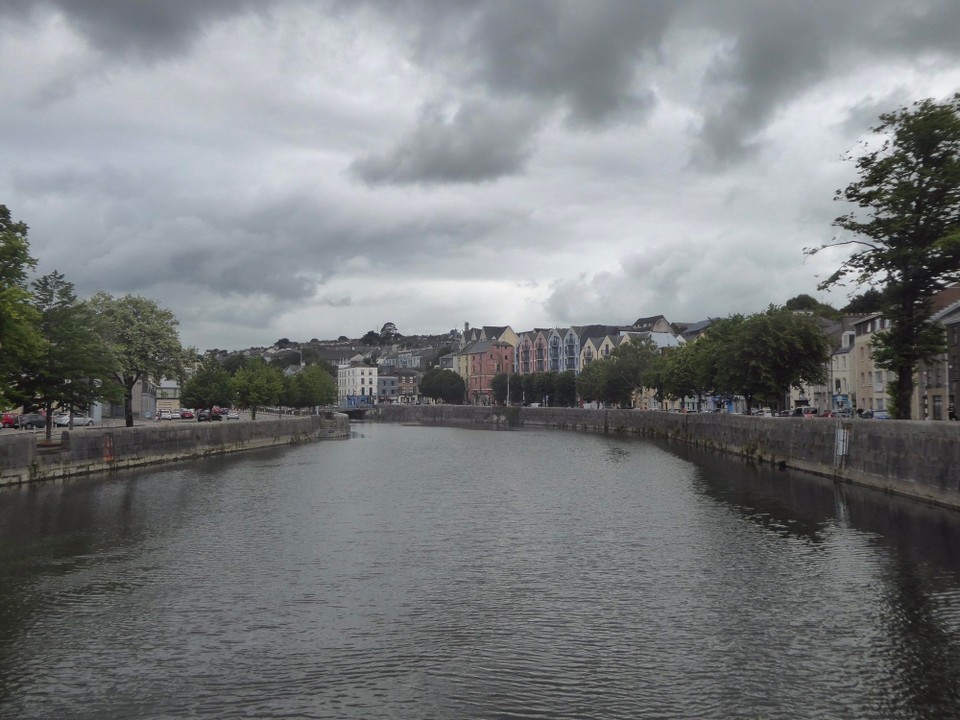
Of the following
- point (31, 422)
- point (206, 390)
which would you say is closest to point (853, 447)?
point (31, 422)

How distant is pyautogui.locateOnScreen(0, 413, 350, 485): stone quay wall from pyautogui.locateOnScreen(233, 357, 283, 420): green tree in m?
20.9

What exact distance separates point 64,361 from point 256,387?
197 ft

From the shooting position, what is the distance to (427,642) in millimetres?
17359

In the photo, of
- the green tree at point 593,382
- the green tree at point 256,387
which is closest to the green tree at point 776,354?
the green tree at point 256,387

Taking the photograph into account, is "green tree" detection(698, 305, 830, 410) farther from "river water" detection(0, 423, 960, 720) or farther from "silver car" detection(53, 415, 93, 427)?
"silver car" detection(53, 415, 93, 427)

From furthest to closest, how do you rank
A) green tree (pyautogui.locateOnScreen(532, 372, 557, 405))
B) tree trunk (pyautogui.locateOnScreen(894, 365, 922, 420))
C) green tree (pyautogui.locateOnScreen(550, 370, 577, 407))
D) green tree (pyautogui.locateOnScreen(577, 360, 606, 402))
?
green tree (pyautogui.locateOnScreen(532, 372, 557, 405))
green tree (pyautogui.locateOnScreen(550, 370, 577, 407))
green tree (pyautogui.locateOnScreen(577, 360, 606, 402))
tree trunk (pyautogui.locateOnScreen(894, 365, 922, 420))

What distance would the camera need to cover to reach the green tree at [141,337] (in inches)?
2995

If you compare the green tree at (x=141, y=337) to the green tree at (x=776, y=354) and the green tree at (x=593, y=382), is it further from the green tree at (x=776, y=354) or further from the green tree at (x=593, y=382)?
the green tree at (x=593, y=382)

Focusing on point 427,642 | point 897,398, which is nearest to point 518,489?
point 897,398

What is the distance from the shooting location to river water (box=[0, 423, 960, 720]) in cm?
1451

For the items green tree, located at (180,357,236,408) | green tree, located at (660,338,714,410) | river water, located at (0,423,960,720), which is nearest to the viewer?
river water, located at (0,423,960,720)

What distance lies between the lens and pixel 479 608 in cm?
1977

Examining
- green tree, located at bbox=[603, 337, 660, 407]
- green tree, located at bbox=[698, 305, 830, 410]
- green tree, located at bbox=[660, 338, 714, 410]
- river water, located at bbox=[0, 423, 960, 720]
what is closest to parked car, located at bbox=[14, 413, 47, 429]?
river water, located at bbox=[0, 423, 960, 720]

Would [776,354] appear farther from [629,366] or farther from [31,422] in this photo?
[629,366]
